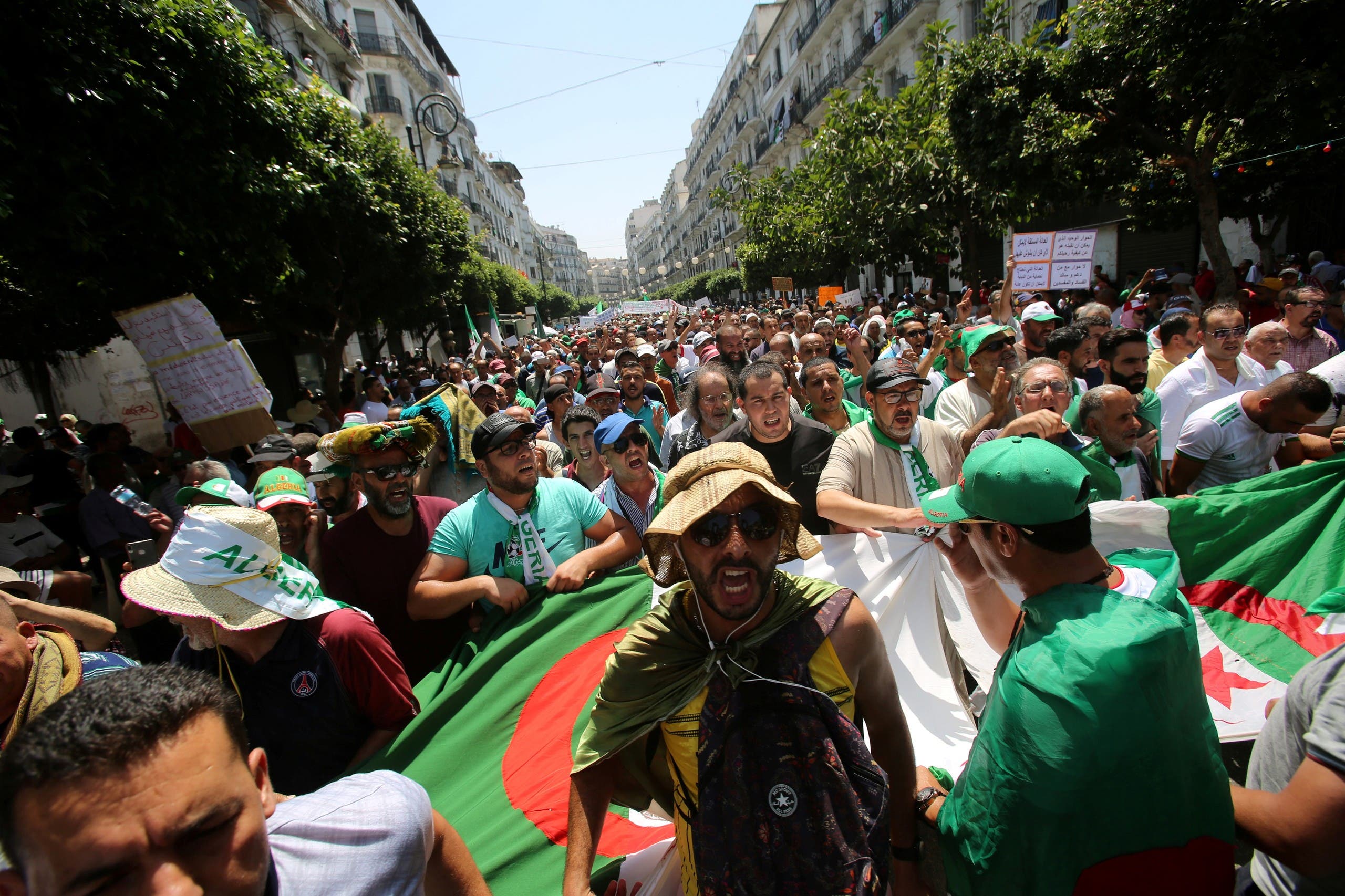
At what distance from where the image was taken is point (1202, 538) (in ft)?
9.92

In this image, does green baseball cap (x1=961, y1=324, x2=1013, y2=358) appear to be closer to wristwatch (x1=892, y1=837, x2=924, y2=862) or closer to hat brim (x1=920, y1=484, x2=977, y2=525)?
hat brim (x1=920, y1=484, x2=977, y2=525)

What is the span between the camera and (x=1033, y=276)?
26.8 feet

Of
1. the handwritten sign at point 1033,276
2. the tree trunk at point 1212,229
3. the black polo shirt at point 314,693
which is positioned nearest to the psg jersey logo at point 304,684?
the black polo shirt at point 314,693

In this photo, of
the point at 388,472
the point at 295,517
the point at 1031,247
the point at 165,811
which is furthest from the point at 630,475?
the point at 1031,247

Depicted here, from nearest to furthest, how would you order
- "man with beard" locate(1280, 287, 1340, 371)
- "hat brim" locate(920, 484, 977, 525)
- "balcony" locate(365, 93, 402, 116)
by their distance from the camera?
1. "hat brim" locate(920, 484, 977, 525)
2. "man with beard" locate(1280, 287, 1340, 371)
3. "balcony" locate(365, 93, 402, 116)

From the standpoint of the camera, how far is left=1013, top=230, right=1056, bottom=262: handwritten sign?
8086 mm

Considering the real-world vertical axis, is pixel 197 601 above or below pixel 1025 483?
below

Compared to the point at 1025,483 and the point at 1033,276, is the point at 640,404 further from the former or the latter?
the point at 1025,483

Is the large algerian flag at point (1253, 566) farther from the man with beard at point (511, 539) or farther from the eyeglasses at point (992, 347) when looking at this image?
the man with beard at point (511, 539)

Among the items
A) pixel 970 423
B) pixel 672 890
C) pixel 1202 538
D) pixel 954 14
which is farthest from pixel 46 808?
pixel 954 14

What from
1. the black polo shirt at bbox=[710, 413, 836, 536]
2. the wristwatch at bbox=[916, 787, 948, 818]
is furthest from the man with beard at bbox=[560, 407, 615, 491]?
the wristwatch at bbox=[916, 787, 948, 818]

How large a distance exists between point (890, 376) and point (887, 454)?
0.38 meters

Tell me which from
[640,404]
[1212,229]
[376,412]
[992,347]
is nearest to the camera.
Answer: [992,347]

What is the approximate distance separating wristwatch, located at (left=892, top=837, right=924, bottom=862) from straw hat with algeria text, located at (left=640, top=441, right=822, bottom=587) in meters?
0.74
